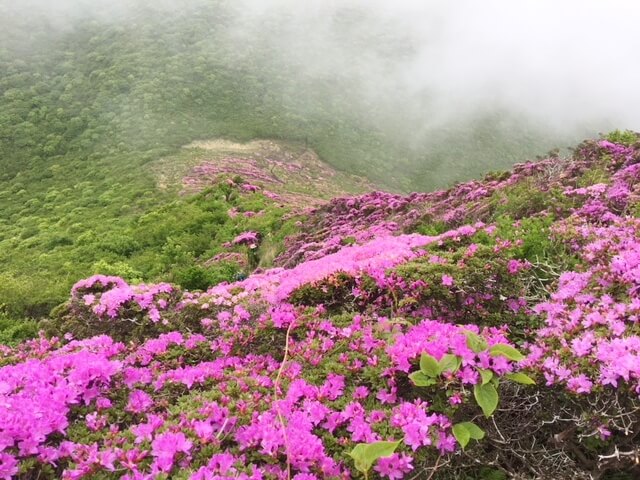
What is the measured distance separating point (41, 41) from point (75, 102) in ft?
43.6

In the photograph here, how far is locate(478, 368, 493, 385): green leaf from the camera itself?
342 centimetres

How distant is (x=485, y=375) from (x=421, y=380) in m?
0.43

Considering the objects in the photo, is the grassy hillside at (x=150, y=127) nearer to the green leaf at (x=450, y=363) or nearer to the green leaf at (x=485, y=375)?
the green leaf at (x=450, y=363)

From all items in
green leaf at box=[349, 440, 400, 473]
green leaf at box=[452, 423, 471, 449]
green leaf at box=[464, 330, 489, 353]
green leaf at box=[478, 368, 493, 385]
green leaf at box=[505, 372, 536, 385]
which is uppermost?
green leaf at box=[464, 330, 489, 353]

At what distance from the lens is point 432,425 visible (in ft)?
11.2

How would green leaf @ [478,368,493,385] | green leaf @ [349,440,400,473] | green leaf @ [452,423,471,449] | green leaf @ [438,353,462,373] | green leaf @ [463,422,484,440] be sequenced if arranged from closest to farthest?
green leaf @ [349,440,400,473]
green leaf @ [452,423,471,449]
green leaf @ [463,422,484,440]
green leaf @ [478,368,493,385]
green leaf @ [438,353,462,373]

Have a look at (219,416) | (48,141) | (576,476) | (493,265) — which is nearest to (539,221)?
(493,265)

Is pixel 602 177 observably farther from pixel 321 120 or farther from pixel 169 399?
pixel 321 120

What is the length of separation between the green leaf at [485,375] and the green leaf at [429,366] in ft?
0.91

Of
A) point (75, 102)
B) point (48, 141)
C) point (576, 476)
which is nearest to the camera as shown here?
point (576, 476)

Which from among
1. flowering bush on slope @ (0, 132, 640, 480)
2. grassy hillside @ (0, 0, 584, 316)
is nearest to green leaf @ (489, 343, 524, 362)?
flowering bush on slope @ (0, 132, 640, 480)

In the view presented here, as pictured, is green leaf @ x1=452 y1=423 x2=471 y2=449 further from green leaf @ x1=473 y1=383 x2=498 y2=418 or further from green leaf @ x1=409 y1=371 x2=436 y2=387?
green leaf @ x1=409 y1=371 x2=436 y2=387

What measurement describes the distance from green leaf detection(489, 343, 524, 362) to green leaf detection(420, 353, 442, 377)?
0.40m

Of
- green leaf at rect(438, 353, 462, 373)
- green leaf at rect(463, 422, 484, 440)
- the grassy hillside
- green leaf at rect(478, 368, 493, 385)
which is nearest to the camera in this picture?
green leaf at rect(463, 422, 484, 440)
